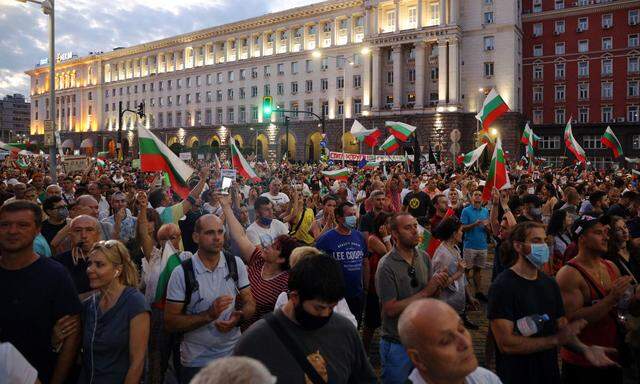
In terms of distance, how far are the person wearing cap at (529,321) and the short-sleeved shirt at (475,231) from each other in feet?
17.1

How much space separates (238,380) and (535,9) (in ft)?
192

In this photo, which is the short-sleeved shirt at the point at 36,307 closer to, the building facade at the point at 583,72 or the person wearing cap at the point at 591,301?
the person wearing cap at the point at 591,301

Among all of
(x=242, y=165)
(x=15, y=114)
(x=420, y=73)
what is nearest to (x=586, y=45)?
(x=420, y=73)

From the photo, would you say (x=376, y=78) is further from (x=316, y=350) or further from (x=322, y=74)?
(x=316, y=350)

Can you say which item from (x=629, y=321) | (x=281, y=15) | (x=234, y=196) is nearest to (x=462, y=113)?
(x=281, y=15)

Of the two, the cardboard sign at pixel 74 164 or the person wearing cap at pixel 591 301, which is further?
the cardboard sign at pixel 74 164

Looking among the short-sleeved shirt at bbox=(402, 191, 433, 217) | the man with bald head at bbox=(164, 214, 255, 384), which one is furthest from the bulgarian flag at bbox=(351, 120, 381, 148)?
the man with bald head at bbox=(164, 214, 255, 384)

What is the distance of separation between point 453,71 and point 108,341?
1912 inches

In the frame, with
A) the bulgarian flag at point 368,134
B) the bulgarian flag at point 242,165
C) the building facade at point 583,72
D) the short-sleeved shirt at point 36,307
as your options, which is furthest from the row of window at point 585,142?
the short-sleeved shirt at point 36,307

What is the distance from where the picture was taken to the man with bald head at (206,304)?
12.0 ft

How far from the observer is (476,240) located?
28.8 ft

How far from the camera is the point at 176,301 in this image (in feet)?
12.1

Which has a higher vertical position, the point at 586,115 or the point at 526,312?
the point at 586,115

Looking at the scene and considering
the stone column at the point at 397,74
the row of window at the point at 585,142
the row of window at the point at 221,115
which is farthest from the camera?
the row of window at the point at 221,115
